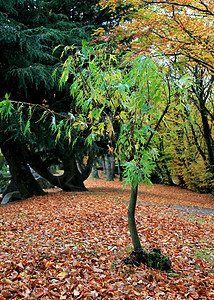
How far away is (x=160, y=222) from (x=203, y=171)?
280 inches

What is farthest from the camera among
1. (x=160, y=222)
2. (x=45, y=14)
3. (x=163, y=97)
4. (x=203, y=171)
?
(x=203, y=171)

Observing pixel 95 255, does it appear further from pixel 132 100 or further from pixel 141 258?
pixel 132 100

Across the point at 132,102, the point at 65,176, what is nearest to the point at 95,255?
the point at 132,102

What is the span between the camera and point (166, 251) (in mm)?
3893

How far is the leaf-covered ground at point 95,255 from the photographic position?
270 cm

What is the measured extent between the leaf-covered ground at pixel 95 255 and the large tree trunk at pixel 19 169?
2.48 metres

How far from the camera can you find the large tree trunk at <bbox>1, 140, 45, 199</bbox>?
816cm

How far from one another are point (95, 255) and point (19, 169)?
5.63 meters

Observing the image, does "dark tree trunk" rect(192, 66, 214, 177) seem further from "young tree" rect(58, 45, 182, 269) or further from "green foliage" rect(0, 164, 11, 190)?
"green foliage" rect(0, 164, 11, 190)

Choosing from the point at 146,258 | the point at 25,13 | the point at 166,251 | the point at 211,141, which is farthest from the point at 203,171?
the point at 25,13

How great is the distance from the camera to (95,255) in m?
3.53

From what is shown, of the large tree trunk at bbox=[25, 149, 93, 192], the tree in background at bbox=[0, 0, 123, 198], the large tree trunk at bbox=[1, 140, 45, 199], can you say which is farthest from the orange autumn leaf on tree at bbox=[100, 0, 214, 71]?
the large tree trunk at bbox=[25, 149, 93, 192]

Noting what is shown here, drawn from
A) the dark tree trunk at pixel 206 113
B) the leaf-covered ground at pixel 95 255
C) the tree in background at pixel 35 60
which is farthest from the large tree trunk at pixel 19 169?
the dark tree trunk at pixel 206 113

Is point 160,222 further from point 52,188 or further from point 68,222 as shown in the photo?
point 52,188
